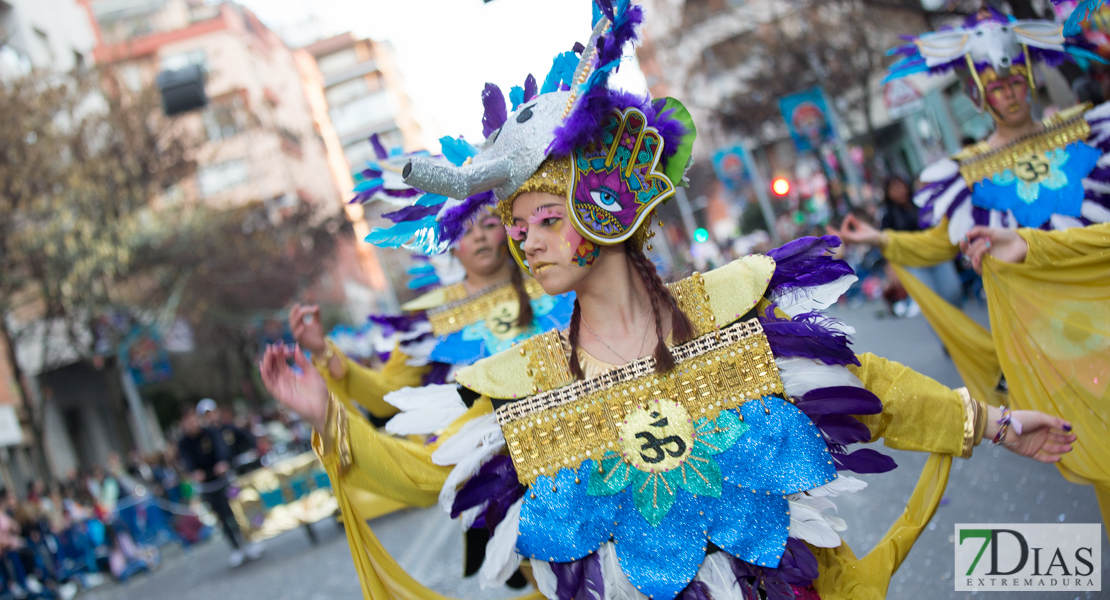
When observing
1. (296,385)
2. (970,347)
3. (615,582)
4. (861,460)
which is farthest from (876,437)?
(970,347)

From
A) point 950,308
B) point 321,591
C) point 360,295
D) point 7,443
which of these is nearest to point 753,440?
point 950,308

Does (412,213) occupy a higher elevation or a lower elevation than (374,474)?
higher

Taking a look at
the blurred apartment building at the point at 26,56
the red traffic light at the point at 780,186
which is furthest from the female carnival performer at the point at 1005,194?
the blurred apartment building at the point at 26,56

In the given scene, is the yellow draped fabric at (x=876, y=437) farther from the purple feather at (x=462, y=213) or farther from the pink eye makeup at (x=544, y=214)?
the purple feather at (x=462, y=213)

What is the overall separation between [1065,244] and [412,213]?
231 cm

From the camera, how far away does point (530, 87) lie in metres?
2.68

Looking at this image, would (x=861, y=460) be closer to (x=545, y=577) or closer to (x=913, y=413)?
(x=913, y=413)

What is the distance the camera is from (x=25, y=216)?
13.6 metres

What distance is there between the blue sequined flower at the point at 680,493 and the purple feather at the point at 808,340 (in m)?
0.14

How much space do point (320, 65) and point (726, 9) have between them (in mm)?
77668

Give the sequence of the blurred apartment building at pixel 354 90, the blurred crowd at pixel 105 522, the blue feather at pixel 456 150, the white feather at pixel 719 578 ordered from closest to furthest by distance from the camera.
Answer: the white feather at pixel 719 578
the blue feather at pixel 456 150
the blurred crowd at pixel 105 522
the blurred apartment building at pixel 354 90

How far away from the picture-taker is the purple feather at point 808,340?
226cm

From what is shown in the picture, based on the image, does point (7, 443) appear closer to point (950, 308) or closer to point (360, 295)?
point (950, 308)

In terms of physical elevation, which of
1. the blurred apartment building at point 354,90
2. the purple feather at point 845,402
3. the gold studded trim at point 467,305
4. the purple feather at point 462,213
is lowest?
the purple feather at point 845,402
